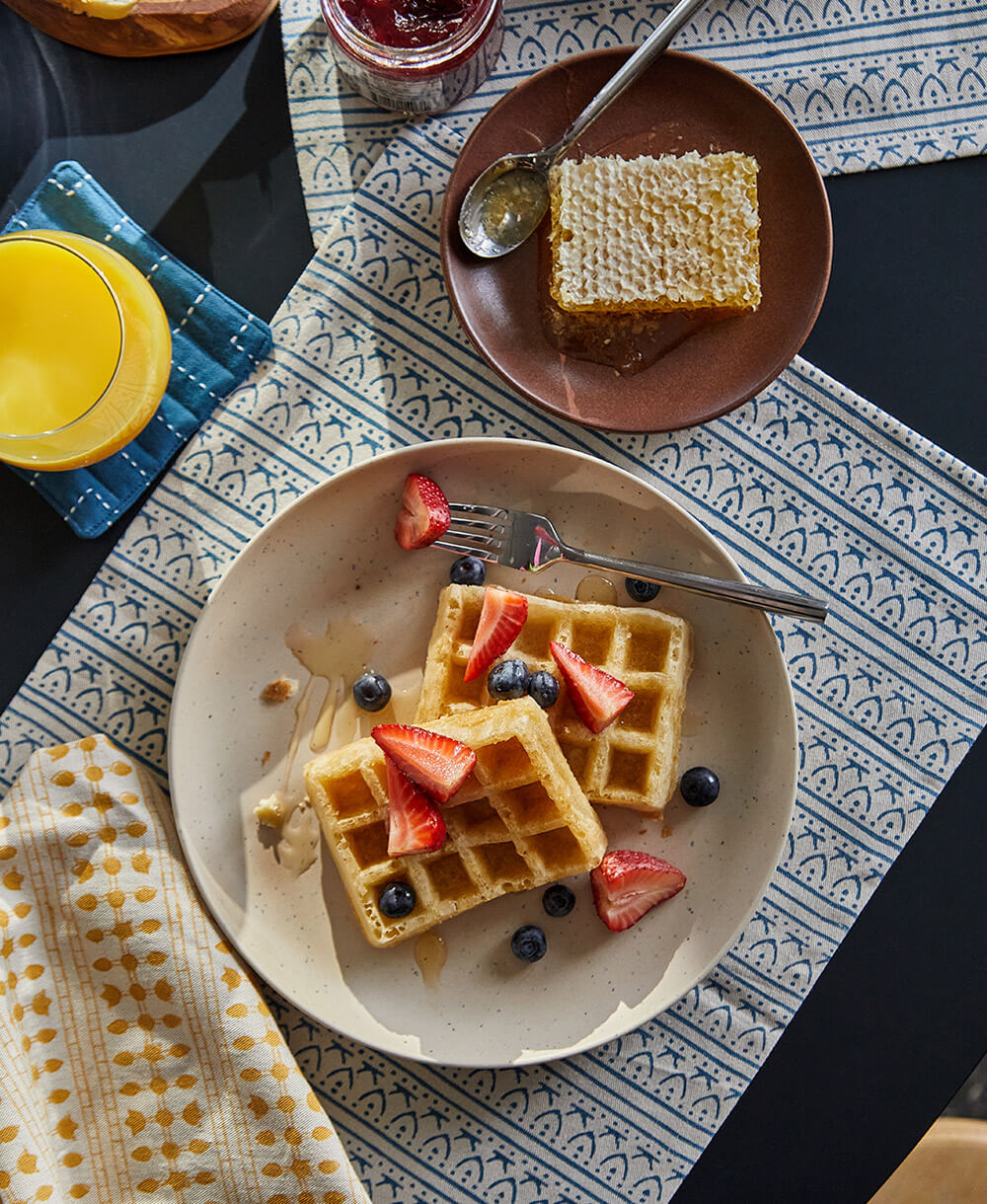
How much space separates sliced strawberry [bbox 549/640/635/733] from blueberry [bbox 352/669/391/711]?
34 centimetres

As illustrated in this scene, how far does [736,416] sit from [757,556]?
28 centimetres

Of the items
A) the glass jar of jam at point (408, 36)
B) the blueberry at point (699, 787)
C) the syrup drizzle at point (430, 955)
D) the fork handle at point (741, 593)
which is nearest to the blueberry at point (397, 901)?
the syrup drizzle at point (430, 955)

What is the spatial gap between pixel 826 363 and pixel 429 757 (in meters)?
1.13

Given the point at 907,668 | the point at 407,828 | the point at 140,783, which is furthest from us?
the point at 907,668

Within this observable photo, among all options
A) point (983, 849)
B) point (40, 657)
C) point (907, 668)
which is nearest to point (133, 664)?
point (40, 657)

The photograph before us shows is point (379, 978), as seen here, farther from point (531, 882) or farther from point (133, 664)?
point (133, 664)

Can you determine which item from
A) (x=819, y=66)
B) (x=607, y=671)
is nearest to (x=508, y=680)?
(x=607, y=671)

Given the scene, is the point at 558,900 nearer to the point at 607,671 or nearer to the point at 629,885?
the point at 629,885

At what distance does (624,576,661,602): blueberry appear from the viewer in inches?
71.9

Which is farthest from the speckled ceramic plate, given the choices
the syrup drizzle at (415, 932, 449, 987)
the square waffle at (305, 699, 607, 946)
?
the square waffle at (305, 699, 607, 946)

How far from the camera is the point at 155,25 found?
1.81 meters

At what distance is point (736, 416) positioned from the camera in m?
1.93

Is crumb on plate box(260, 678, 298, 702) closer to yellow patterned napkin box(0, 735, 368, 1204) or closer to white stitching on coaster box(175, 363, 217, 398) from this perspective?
yellow patterned napkin box(0, 735, 368, 1204)

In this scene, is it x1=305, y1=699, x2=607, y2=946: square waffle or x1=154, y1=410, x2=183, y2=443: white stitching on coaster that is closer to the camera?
x1=305, y1=699, x2=607, y2=946: square waffle
